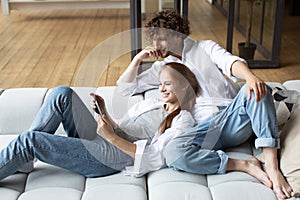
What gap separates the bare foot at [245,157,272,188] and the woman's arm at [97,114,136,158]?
450 millimetres

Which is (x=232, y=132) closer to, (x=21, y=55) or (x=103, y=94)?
(x=103, y=94)

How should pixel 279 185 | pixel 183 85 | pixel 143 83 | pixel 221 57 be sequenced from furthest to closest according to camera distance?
pixel 143 83
pixel 221 57
pixel 183 85
pixel 279 185

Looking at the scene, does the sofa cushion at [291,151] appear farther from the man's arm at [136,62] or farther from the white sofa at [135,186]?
the man's arm at [136,62]

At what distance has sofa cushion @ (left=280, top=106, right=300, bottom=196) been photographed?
1764 millimetres

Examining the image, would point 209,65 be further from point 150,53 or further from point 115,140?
point 115,140

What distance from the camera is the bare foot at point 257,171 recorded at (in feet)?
5.88

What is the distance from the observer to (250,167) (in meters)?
1.87

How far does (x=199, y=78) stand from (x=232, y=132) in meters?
0.29

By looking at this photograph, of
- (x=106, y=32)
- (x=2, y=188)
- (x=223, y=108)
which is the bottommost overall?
(x=106, y=32)

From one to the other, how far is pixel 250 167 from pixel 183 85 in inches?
16.5

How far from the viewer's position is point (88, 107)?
2.23m

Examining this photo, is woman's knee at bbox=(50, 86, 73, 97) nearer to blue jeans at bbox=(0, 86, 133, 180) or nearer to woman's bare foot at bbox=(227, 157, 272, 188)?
blue jeans at bbox=(0, 86, 133, 180)

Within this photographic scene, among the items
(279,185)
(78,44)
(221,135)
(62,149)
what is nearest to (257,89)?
(221,135)

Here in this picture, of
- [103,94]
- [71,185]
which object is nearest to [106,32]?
[103,94]
